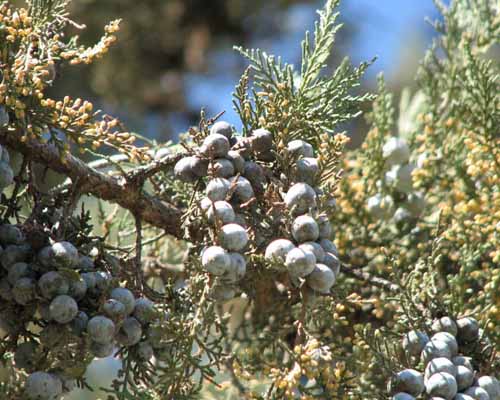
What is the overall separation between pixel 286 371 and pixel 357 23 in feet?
12.1

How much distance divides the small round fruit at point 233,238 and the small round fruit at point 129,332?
0.65 feet

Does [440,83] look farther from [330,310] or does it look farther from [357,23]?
[357,23]

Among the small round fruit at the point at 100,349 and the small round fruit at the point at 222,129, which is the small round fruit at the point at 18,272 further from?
the small round fruit at the point at 222,129

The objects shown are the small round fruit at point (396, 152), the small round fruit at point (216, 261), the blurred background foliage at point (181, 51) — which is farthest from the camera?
the blurred background foliage at point (181, 51)

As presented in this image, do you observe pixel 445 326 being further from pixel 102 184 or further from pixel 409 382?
pixel 102 184

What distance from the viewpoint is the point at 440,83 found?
1858mm

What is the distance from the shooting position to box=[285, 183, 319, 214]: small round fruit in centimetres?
107

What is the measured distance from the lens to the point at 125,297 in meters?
1.09

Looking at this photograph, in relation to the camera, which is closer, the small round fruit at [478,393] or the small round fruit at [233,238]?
the small round fruit at [233,238]

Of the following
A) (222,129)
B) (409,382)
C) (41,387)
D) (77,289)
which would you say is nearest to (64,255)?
(77,289)

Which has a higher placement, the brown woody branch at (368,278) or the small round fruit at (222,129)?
the small round fruit at (222,129)

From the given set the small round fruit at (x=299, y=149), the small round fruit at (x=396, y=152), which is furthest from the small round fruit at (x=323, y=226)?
the small round fruit at (x=396, y=152)

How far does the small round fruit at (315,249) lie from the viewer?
1038mm

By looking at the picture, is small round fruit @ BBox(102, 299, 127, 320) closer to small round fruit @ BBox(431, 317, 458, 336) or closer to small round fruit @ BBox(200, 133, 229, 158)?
small round fruit @ BBox(200, 133, 229, 158)
